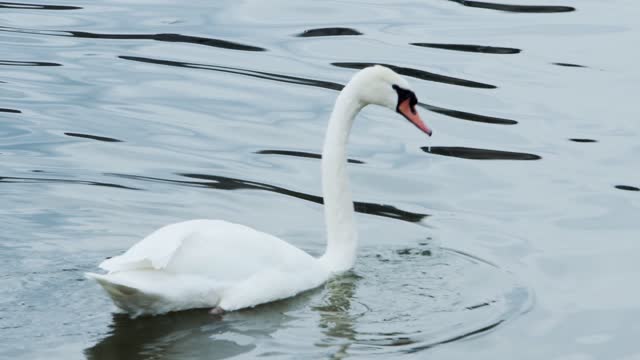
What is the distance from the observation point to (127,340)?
9438 mm

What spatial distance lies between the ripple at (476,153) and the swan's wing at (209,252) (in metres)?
3.58

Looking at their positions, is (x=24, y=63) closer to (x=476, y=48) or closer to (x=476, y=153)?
(x=476, y=48)

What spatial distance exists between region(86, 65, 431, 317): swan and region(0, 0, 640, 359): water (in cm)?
12

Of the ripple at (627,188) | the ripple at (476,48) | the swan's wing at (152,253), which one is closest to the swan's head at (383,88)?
the swan's wing at (152,253)

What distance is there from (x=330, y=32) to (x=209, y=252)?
833 centimetres

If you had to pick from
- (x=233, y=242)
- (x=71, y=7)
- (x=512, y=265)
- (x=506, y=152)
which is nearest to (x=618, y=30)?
(x=506, y=152)

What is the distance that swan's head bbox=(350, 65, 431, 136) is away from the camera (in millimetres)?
10781

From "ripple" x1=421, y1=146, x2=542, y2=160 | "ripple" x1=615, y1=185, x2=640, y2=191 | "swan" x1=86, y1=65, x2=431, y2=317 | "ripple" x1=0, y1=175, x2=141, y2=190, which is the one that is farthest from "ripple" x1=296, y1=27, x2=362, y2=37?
"swan" x1=86, y1=65, x2=431, y2=317

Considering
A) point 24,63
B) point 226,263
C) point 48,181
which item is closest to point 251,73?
point 24,63

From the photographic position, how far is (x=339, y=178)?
11.0 m

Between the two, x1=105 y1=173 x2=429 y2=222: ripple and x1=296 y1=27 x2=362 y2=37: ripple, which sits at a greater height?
x1=296 y1=27 x2=362 y2=37: ripple

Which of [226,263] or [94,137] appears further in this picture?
[94,137]

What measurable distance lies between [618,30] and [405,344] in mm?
8807

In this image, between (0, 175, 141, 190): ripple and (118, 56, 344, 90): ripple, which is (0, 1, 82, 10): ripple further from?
(0, 175, 141, 190): ripple
